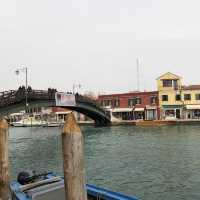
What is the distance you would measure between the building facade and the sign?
24188mm

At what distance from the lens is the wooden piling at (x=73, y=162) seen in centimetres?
828

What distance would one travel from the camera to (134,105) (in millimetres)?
79625

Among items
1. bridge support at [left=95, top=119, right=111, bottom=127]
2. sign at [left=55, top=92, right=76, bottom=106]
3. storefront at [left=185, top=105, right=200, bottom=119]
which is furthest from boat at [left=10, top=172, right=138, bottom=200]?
storefront at [left=185, top=105, right=200, bottom=119]

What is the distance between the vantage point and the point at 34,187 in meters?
14.1

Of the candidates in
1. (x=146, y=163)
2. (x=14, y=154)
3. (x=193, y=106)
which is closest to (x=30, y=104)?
(x=14, y=154)

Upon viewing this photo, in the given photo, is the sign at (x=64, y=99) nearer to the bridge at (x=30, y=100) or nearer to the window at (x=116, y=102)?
the bridge at (x=30, y=100)

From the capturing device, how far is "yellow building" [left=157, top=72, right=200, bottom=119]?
241ft

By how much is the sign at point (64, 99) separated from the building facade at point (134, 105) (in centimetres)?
2419

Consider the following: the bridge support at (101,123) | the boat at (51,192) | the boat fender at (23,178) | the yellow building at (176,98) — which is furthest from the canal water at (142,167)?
the bridge support at (101,123)

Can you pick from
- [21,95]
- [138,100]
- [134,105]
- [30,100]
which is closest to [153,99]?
[138,100]

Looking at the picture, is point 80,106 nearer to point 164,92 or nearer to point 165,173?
point 164,92

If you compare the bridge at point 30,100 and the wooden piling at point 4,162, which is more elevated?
the bridge at point 30,100

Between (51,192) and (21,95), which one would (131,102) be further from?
(51,192)

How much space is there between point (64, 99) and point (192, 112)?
31808 mm
